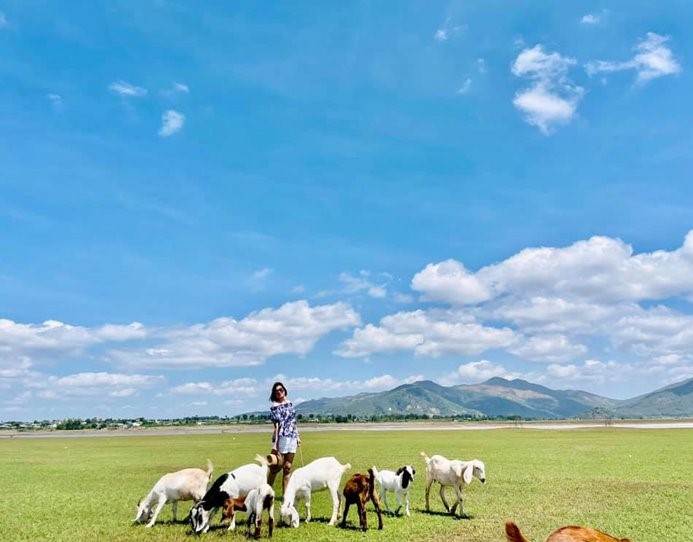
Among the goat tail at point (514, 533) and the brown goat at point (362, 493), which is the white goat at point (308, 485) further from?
the goat tail at point (514, 533)

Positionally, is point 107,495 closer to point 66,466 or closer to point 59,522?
point 59,522

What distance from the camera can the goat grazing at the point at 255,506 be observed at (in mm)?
11688

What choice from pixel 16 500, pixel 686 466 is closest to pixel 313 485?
pixel 16 500

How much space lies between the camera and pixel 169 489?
1343 cm

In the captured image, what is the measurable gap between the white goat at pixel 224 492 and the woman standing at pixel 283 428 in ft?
2.72

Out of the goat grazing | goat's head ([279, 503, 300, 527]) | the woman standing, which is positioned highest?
the woman standing

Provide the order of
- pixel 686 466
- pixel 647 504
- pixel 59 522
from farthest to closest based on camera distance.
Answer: pixel 686 466 → pixel 647 504 → pixel 59 522

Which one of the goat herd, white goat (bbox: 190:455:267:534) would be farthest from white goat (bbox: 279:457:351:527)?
white goat (bbox: 190:455:267:534)

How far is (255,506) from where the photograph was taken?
1188cm

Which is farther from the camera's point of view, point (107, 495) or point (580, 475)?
point (580, 475)

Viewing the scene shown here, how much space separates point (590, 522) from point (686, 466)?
15.4 metres

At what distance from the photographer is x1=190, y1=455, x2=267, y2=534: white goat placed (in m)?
11.9

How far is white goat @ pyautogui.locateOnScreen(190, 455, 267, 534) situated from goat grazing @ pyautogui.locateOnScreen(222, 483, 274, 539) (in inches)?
6.4

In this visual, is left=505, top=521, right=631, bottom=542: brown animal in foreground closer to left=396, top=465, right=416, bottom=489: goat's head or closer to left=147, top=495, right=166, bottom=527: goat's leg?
left=396, top=465, right=416, bottom=489: goat's head
